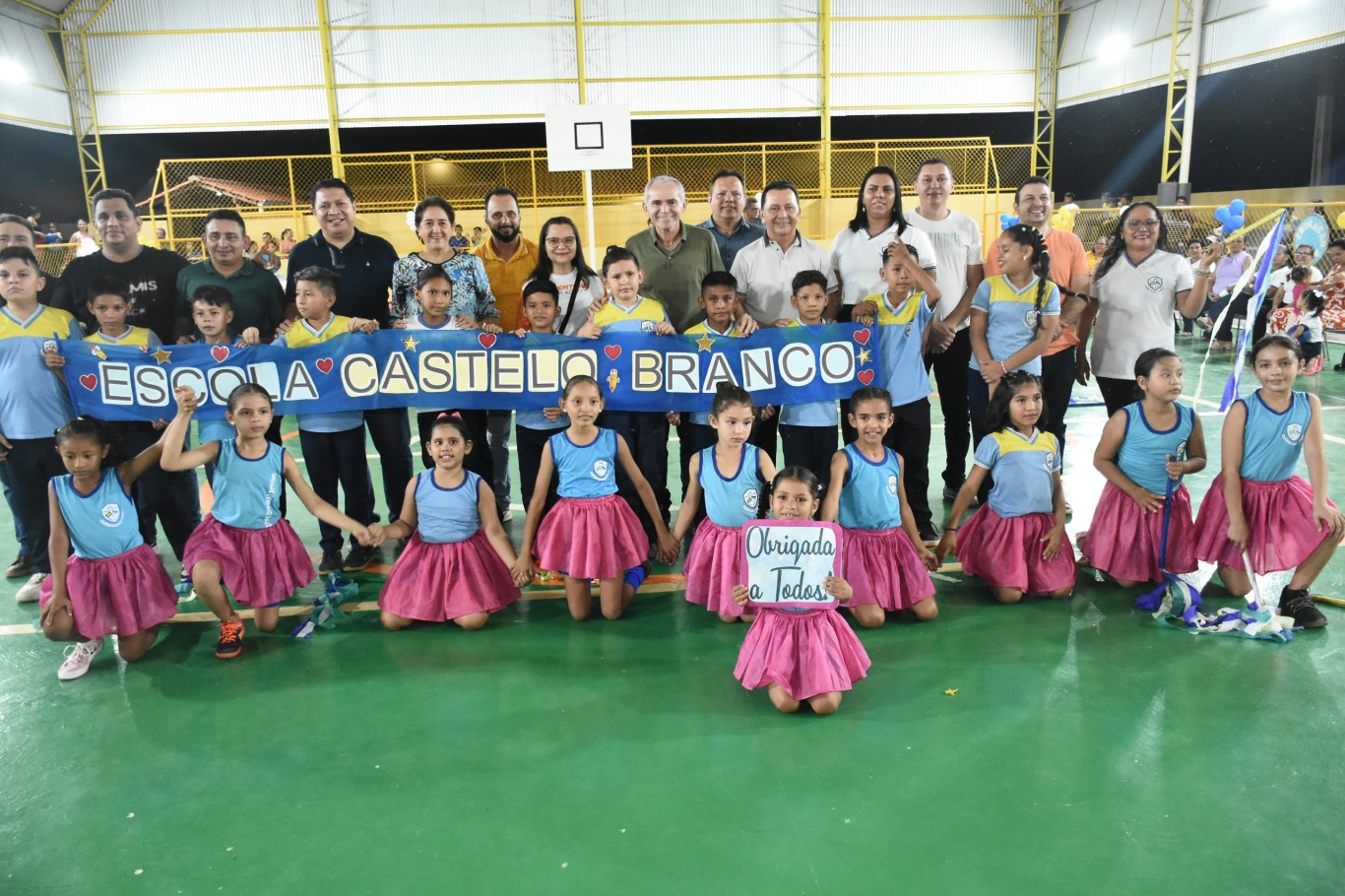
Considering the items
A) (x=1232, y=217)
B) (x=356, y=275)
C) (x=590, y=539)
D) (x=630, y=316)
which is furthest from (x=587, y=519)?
(x=1232, y=217)

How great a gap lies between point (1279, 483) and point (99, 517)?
17.5ft

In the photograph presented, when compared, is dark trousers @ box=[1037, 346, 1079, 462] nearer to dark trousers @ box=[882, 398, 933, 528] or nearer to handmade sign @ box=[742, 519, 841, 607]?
dark trousers @ box=[882, 398, 933, 528]

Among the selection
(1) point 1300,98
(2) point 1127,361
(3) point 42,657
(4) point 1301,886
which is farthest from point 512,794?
(1) point 1300,98

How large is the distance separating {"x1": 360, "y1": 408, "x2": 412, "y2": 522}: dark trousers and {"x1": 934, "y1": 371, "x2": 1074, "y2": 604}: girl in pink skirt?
302cm

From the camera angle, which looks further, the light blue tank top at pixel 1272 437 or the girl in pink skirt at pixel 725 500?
the girl in pink skirt at pixel 725 500

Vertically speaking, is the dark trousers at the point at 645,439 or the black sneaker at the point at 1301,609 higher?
the dark trousers at the point at 645,439

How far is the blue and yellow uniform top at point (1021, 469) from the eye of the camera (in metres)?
4.16

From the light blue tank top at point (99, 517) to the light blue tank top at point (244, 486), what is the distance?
373 mm

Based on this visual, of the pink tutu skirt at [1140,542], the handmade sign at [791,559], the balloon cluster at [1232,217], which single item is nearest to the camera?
the handmade sign at [791,559]

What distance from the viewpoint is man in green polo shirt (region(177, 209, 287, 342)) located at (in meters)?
4.61

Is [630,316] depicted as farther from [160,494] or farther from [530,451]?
[160,494]

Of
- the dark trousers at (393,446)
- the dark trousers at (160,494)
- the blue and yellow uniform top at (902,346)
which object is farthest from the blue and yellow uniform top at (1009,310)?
the dark trousers at (160,494)

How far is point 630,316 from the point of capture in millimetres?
4621

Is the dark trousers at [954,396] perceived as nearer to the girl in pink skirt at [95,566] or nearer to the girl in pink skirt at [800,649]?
the girl in pink skirt at [800,649]
